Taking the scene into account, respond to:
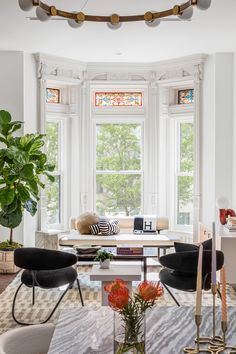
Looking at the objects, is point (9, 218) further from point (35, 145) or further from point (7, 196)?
point (35, 145)

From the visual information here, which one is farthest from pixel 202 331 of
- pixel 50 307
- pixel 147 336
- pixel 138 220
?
pixel 138 220

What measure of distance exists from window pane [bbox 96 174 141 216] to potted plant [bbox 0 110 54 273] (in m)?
1.74

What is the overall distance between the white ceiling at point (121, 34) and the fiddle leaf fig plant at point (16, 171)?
1.11 m

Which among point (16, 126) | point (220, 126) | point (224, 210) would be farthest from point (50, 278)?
point (220, 126)

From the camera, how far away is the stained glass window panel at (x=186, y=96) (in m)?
8.18

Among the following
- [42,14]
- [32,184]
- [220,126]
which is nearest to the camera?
[42,14]

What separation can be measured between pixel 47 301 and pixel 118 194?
3.21 m

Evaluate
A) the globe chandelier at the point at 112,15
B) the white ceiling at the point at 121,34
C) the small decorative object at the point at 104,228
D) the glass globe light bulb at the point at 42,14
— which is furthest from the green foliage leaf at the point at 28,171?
the globe chandelier at the point at 112,15

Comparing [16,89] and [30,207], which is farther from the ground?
[16,89]

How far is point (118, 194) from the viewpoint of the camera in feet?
28.2

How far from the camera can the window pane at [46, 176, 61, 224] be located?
825 cm

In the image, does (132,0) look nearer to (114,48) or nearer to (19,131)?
(114,48)

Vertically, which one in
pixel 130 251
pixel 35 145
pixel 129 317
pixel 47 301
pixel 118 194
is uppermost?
pixel 35 145

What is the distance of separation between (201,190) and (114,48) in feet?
7.91
